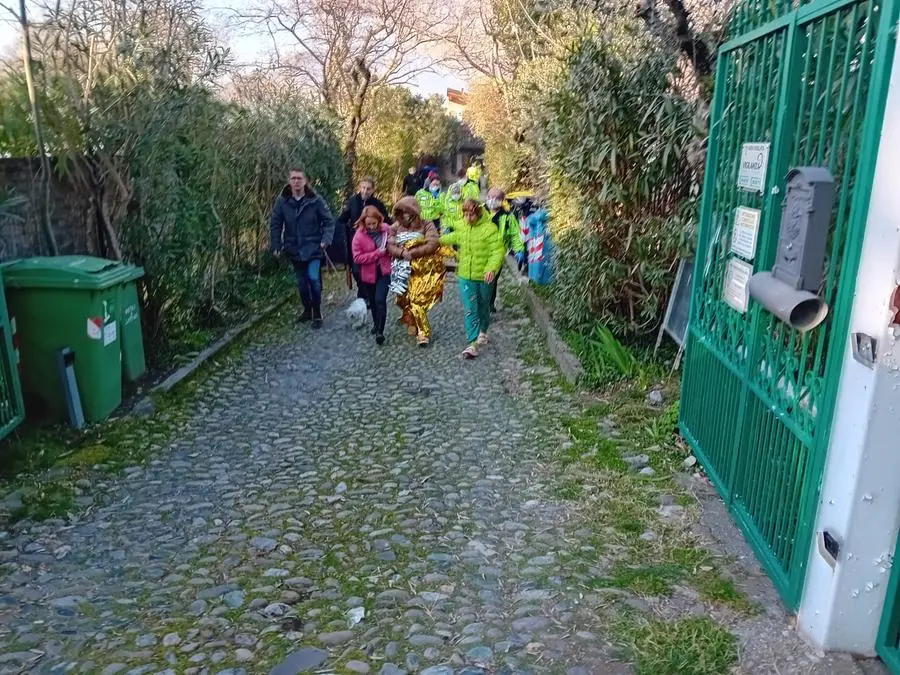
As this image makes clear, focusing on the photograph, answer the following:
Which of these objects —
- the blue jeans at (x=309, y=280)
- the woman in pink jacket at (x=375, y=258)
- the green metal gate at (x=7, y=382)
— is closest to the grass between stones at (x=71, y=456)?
the green metal gate at (x=7, y=382)

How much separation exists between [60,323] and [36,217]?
3.80 ft

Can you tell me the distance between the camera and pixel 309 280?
9.51 m

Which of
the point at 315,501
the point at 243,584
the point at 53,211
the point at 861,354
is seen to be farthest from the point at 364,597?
the point at 53,211

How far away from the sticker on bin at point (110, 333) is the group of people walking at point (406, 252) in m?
3.27

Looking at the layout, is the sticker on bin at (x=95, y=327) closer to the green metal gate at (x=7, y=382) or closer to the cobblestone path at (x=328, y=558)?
the green metal gate at (x=7, y=382)

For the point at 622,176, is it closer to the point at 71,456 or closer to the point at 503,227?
the point at 503,227

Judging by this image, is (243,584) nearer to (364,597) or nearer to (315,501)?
(364,597)

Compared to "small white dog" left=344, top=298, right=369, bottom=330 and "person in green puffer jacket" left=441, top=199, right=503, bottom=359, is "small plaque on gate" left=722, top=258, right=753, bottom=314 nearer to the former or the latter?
"person in green puffer jacket" left=441, top=199, right=503, bottom=359

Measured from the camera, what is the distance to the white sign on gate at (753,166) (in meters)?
3.76

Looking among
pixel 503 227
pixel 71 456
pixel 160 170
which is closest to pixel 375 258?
pixel 503 227

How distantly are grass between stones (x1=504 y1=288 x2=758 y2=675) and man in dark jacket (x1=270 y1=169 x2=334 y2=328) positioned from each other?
12.6ft

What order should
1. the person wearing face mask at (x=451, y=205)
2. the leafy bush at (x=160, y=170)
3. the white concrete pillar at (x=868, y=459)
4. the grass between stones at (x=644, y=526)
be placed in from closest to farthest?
the white concrete pillar at (x=868, y=459), the grass between stones at (x=644, y=526), the leafy bush at (x=160, y=170), the person wearing face mask at (x=451, y=205)

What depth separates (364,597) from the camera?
3621mm

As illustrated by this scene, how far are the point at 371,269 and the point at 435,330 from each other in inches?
50.2
